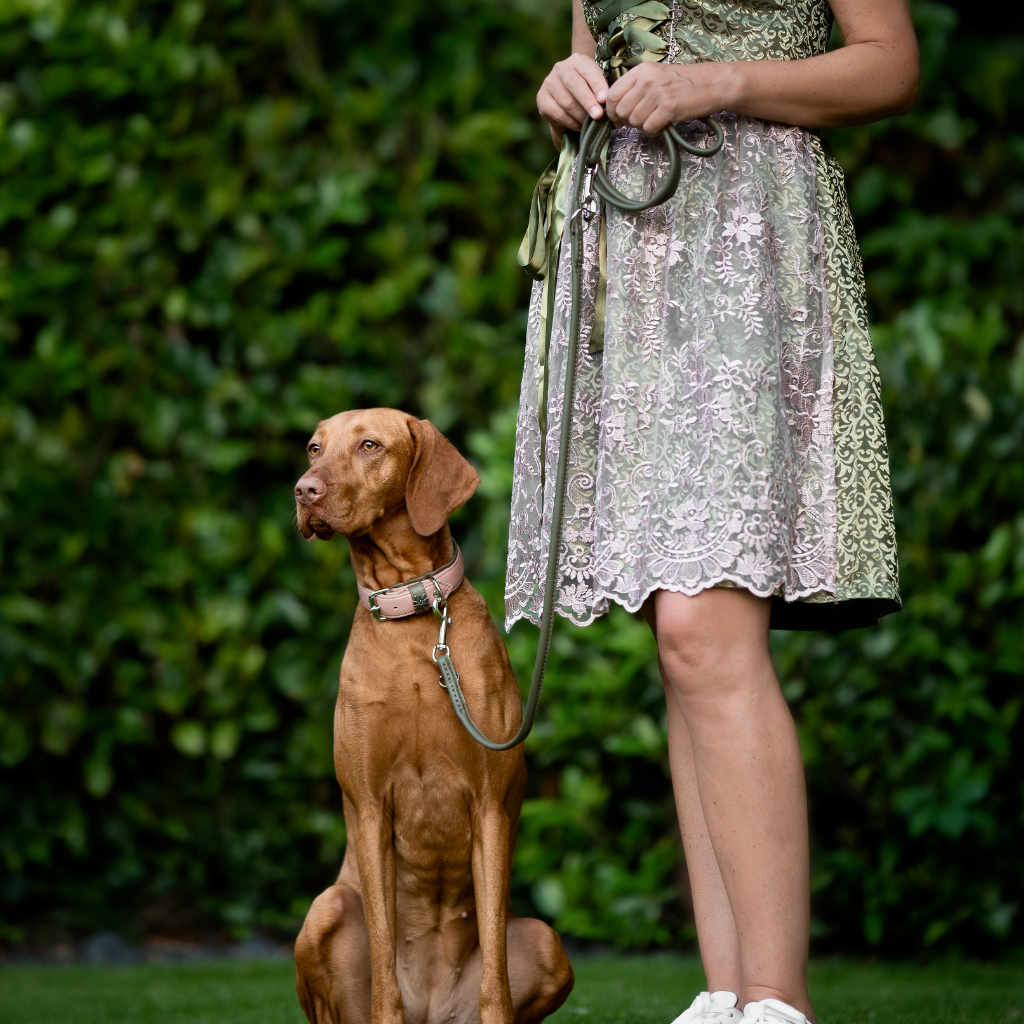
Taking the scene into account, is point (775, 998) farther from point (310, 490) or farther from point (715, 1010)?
point (310, 490)

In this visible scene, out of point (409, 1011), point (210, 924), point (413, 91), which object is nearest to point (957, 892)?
point (409, 1011)

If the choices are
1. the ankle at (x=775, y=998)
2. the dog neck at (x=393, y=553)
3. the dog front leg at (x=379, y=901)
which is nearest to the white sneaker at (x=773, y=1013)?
the ankle at (x=775, y=998)

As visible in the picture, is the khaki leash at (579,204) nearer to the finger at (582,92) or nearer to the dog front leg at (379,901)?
the finger at (582,92)

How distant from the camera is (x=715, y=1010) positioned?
1.95 m

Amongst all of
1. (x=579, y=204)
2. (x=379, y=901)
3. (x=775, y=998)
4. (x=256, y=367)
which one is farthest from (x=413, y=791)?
(x=256, y=367)

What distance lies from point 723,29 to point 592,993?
2437 millimetres

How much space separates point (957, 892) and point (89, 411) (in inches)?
126

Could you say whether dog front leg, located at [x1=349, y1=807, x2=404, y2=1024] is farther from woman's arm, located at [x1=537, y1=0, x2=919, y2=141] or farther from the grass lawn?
woman's arm, located at [x1=537, y1=0, x2=919, y2=141]

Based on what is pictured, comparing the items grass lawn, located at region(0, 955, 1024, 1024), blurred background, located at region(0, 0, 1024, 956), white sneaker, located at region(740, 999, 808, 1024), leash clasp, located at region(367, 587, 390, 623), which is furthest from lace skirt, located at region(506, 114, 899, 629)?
blurred background, located at region(0, 0, 1024, 956)

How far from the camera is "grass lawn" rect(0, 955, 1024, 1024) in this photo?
302cm

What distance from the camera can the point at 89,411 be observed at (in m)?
4.43

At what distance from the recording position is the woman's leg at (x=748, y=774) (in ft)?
6.07

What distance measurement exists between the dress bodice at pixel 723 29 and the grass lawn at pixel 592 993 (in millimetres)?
2044

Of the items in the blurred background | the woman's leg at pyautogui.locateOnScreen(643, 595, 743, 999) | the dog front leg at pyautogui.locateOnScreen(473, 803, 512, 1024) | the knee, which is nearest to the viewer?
the knee
